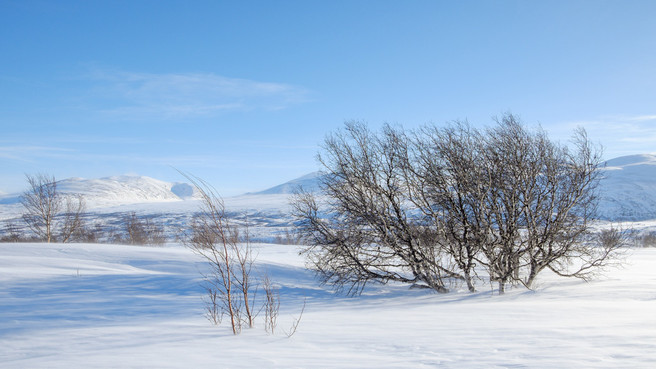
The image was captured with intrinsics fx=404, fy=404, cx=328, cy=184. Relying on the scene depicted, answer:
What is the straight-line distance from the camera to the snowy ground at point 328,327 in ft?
18.7

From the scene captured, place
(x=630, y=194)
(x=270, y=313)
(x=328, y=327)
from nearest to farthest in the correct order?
(x=270, y=313) → (x=328, y=327) → (x=630, y=194)

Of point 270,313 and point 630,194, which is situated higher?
point 630,194

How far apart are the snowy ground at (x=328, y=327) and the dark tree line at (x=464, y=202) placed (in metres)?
1.28

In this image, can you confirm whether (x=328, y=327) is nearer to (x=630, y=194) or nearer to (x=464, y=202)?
(x=464, y=202)

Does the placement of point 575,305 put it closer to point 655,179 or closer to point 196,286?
point 196,286

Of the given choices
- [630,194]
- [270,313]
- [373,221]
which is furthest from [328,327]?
[630,194]

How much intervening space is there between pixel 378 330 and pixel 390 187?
717 cm

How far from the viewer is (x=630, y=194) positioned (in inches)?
5251

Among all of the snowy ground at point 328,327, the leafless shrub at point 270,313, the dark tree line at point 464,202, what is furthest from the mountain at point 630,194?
the leafless shrub at point 270,313

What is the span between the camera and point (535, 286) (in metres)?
14.9

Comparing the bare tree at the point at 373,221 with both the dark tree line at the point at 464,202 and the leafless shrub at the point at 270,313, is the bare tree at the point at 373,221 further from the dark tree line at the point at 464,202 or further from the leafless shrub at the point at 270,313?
the leafless shrub at the point at 270,313

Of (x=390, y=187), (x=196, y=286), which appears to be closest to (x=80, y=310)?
(x=196, y=286)

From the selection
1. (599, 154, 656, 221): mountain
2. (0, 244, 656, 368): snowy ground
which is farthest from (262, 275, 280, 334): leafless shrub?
(599, 154, 656, 221): mountain

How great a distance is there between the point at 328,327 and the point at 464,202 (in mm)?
7979
